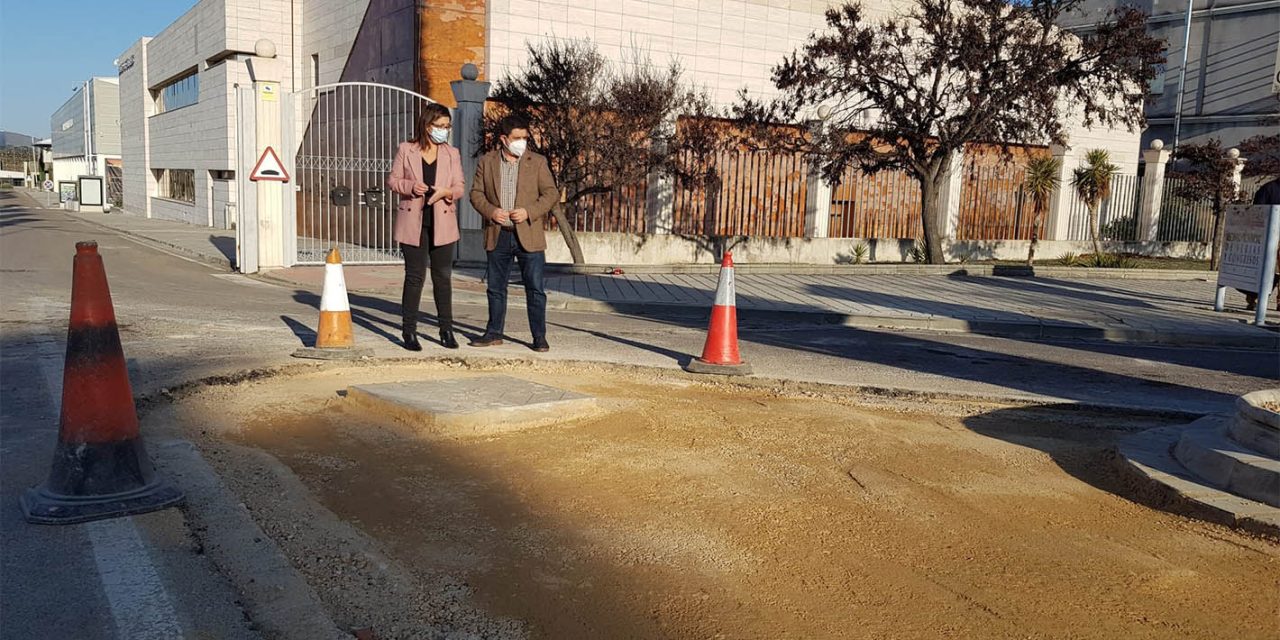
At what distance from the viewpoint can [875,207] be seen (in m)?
20.7

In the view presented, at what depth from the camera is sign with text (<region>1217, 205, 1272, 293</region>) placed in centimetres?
1142

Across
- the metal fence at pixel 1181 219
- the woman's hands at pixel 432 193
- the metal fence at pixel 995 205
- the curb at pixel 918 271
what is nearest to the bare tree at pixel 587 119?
the curb at pixel 918 271

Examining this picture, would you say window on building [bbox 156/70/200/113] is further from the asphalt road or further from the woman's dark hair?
the woman's dark hair

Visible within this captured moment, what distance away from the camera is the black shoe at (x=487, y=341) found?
7.70m

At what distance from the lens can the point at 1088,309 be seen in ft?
40.6

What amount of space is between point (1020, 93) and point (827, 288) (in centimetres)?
500

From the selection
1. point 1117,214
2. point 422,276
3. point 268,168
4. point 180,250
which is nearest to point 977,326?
point 422,276

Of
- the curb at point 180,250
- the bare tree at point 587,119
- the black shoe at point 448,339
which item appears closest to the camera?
the black shoe at point 448,339

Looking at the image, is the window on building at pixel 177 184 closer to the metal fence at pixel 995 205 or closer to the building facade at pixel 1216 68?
the metal fence at pixel 995 205

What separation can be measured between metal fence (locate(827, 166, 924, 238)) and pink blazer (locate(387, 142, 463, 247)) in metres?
13.6

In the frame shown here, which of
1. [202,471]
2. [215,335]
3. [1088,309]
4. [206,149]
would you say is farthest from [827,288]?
[206,149]

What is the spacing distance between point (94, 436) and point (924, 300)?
1100cm

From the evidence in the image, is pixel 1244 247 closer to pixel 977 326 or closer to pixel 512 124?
pixel 977 326

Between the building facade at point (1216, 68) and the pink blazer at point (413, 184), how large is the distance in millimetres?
32156
